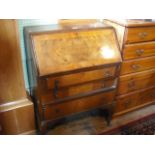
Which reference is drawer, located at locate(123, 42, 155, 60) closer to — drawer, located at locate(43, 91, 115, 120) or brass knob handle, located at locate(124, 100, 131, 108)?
drawer, located at locate(43, 91, 115, 120)

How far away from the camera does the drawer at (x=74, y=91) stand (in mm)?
1311

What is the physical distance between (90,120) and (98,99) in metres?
0.46

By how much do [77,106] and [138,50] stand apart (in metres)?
0.74

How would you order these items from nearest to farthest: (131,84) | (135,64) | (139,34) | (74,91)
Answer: (74,91)
(139,34)
(135,64)
(131,84)

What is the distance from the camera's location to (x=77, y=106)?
1.48m

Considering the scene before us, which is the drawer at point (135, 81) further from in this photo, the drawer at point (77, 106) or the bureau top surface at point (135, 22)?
the bureau top surface at point (135, 22)

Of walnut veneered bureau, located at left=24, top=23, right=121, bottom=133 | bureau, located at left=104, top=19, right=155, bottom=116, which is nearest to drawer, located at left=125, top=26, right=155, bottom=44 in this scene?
bureau, located at left=104, top=19, right=155, bottom=116

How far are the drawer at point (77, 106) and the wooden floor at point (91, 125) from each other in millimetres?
331

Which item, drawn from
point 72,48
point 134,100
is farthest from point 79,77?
point 134,100

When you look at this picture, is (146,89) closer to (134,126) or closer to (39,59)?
(134,126)

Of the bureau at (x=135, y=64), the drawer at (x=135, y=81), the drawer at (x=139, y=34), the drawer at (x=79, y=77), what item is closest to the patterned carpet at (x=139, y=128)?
the bureau at (x=135, y=64)

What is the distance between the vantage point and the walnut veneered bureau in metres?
1.21

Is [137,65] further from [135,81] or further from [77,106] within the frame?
[77,106]
